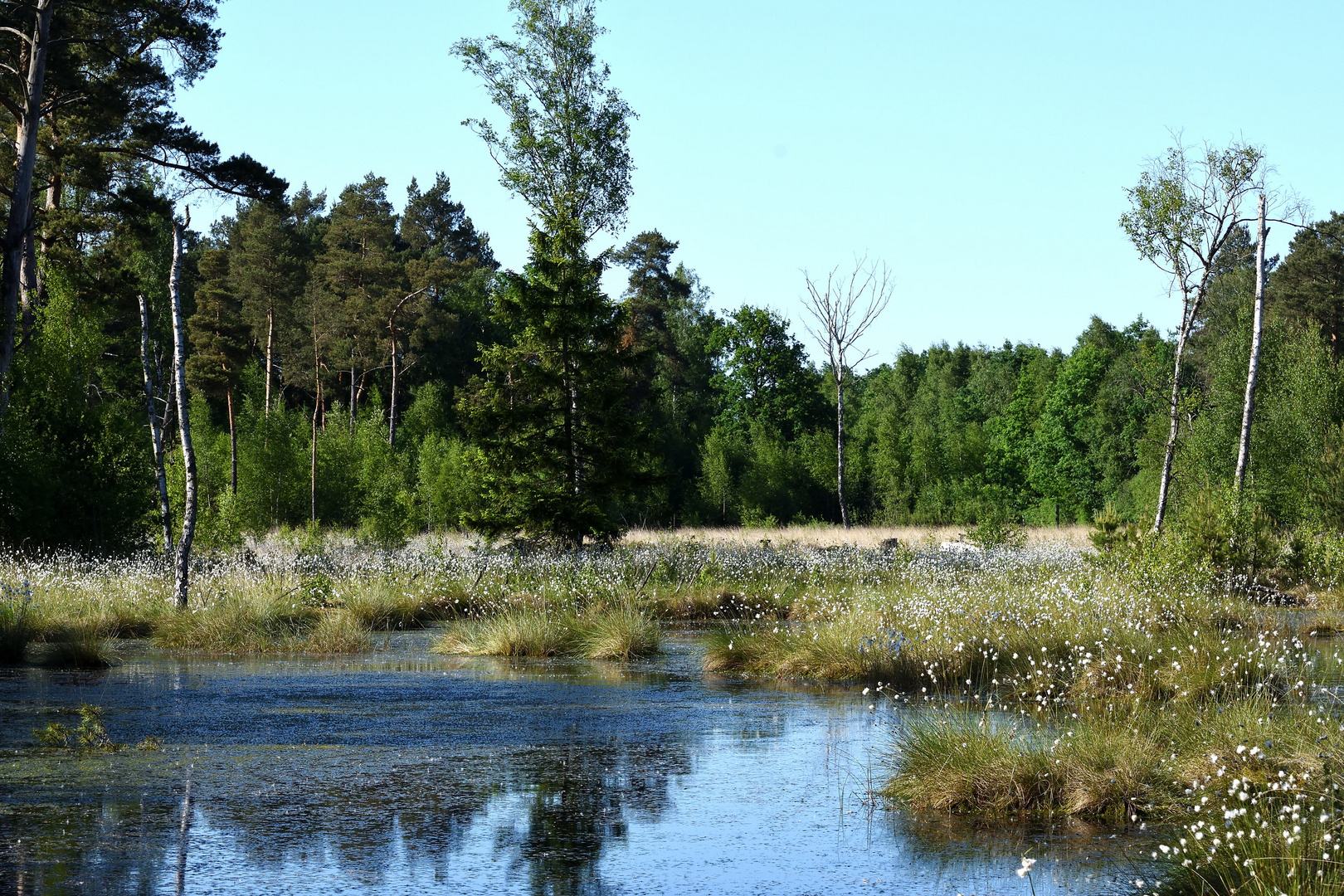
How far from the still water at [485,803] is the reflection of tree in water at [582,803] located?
0.07ft

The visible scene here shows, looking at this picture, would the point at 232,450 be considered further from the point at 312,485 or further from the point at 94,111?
the point at 94,111

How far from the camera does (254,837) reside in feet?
19.9

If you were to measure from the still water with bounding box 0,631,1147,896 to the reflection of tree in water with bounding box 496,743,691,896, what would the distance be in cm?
2

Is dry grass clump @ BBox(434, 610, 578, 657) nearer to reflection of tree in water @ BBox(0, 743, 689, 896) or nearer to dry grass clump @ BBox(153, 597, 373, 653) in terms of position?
dry grass clump @ BBox(153, 597, 373, 653)

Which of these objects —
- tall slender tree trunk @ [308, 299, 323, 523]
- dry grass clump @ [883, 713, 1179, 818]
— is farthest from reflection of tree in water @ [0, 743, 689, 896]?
tall slender tree trunk @ [308, 299, 323, 523]

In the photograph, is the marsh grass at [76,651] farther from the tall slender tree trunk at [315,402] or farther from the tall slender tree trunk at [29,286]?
the tall slender tree trunk at [315,402]

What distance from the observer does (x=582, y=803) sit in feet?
23.0

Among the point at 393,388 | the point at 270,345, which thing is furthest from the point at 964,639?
the point at 270,345

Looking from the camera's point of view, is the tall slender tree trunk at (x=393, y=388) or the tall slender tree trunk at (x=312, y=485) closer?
the tall slender tree trunk at (x=312, y=485)

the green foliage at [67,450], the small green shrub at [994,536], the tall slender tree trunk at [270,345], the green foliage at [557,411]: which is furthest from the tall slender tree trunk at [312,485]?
the small green shrub at [994,536]

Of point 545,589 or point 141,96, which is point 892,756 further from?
point 141,96

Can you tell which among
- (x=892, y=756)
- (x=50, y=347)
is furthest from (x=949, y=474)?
(x=892, y=756)

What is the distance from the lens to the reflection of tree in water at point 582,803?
5602mm

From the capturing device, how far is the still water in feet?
18.0
